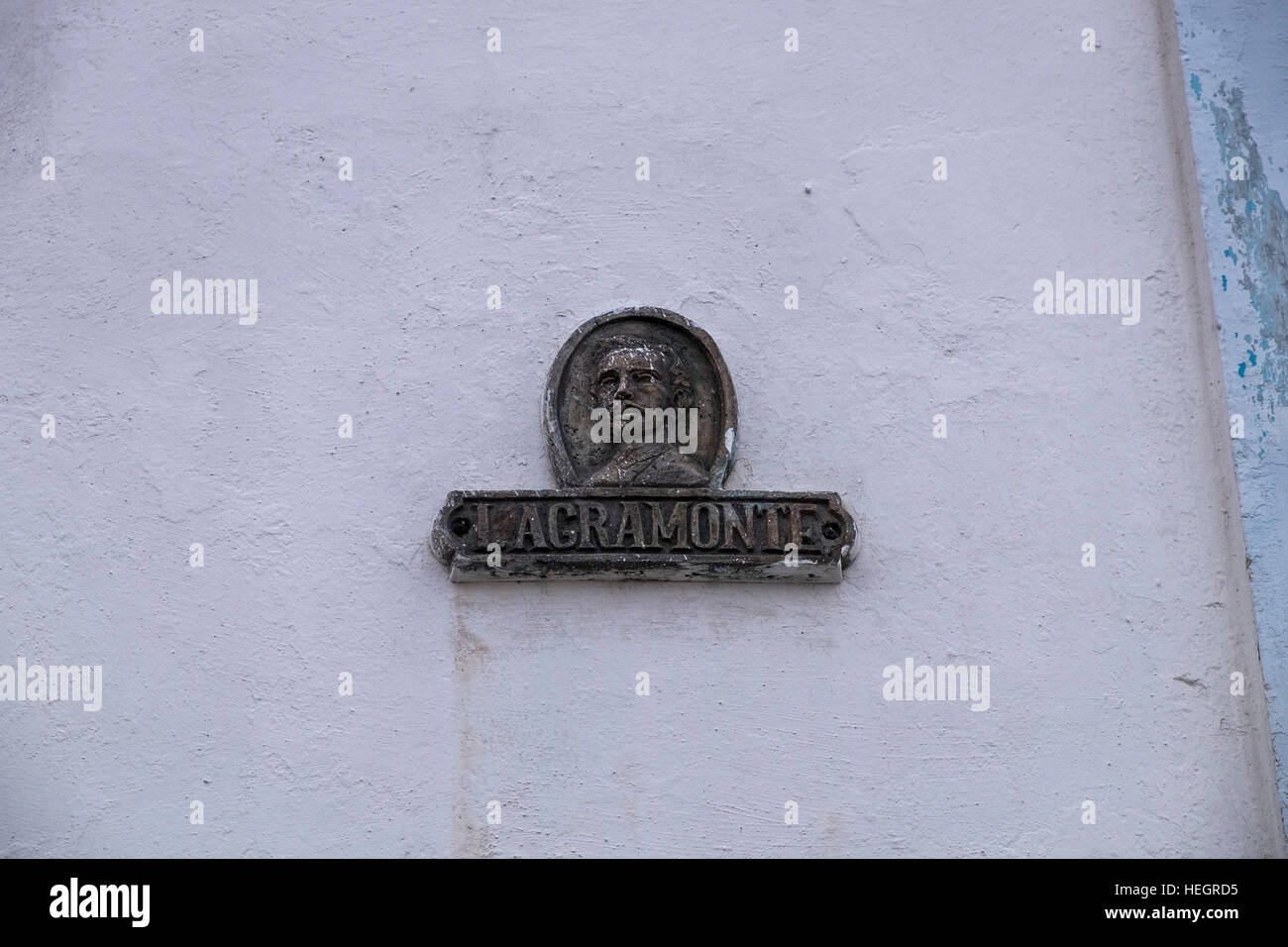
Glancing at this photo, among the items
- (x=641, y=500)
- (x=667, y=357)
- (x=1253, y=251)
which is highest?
(x=1253, y=251)

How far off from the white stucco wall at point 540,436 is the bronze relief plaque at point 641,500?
0.10 m

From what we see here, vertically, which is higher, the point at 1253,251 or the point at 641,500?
the point at 1253,251

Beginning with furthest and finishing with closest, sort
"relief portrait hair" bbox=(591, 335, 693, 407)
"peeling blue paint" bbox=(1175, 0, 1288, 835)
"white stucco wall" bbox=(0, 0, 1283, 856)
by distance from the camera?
1. "relief portrait hair" bbox=(591, 335, 693, 407)
2. "peeling blue paint" bbox=(1175, 0, 1288, 835)
3. "white stucco wall" bbox=(0, 0, 1283, 856)

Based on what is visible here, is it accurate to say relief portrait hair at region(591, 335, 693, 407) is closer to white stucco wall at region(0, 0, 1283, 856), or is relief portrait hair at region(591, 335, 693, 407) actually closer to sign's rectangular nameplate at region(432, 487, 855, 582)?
white stucco wall at region(0, 0, 1283, 856)

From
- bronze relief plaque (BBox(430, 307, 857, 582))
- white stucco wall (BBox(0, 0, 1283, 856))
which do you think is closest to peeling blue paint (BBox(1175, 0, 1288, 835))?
white stucco wall (BBox(0, 0, 1283, 856))

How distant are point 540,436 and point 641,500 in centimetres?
38

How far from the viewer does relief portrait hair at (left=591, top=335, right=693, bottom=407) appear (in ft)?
16.5

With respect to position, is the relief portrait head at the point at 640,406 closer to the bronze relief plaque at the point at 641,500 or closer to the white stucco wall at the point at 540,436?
the bronze relief plaque at the point at 641,500

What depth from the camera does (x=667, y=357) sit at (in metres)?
5.06

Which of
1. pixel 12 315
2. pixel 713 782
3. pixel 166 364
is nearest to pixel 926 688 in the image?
pixel 713 782

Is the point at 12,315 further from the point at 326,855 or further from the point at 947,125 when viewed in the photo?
the point at 947,125

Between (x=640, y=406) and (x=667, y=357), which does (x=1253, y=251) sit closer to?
(x=667, y=357)

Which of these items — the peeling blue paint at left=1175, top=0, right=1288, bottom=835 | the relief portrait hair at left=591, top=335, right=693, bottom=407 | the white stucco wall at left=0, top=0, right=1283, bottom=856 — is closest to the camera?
the white stucco wall at left=0, top=0, right=1283, bottom=856

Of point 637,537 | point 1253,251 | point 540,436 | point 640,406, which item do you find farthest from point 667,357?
point 1253,251
